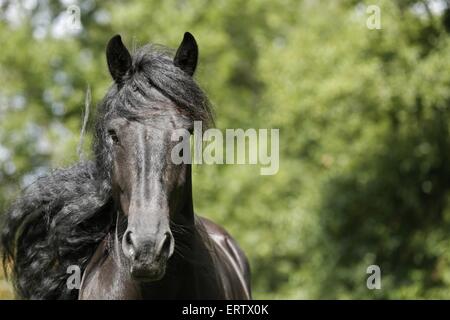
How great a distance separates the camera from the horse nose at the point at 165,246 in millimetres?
3514

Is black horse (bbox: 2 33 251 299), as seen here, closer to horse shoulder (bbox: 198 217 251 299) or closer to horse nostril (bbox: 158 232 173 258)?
horse nostril (bbox: 158 232 173 258)

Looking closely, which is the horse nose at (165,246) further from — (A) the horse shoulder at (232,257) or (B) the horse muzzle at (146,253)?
(A) the horse shoulder at (232,257)

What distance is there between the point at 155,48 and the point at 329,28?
44.4 ft

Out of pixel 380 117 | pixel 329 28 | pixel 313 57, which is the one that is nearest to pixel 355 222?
pixel 380 117

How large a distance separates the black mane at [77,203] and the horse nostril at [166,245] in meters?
0.66

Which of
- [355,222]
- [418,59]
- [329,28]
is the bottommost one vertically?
[355,222]

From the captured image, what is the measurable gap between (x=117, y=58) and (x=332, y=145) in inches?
444

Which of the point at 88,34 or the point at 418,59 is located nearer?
the point at 418,59

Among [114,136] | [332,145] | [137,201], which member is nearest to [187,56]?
[114,136]

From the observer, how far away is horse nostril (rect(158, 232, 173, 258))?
352 cm

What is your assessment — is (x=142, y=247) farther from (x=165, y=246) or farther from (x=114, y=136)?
(x=114, y=136)

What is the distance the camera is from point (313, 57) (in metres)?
15.2
